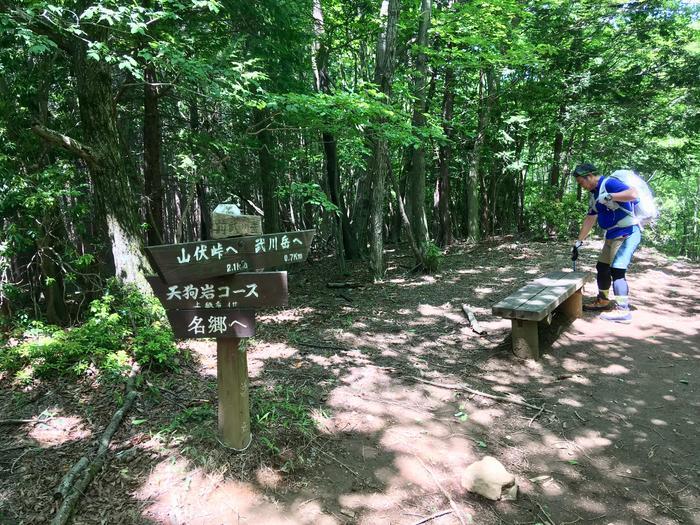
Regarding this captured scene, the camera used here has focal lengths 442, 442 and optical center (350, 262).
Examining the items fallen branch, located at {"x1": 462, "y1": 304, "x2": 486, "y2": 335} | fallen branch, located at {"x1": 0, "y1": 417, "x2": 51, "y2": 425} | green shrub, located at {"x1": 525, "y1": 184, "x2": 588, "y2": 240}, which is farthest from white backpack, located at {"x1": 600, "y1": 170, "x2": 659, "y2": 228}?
green shrub, located at {"x1": 525, "y1": 184, "x2": 588, "y2": 240}

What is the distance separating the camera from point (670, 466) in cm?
293

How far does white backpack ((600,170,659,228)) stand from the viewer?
204 inches

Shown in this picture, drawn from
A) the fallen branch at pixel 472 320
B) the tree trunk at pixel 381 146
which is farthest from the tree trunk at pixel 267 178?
the fallen branch at pixel 472 320

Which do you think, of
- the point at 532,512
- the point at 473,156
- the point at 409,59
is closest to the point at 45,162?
the point at 532,512

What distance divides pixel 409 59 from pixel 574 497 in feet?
42.3

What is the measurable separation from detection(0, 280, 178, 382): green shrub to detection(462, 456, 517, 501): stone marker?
2823mm

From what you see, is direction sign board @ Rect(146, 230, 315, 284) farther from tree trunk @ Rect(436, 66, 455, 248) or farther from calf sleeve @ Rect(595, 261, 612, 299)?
tree trunk @ Rect(436, 66, 455, 248)

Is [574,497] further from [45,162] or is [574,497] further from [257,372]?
[45,162]

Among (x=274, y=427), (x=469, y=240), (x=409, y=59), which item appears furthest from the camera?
(x=469, y=240)

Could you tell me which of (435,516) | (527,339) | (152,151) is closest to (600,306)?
(527,339)

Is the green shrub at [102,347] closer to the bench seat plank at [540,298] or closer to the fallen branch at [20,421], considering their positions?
the fallen branch at [20,421]

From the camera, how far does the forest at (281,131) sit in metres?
4.60

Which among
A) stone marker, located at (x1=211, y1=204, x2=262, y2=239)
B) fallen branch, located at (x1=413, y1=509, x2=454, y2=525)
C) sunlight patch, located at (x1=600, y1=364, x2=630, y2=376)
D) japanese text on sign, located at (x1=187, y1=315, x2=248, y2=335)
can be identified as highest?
stone marker, located at (x1=211, y1=204, x2=262, y2=239)

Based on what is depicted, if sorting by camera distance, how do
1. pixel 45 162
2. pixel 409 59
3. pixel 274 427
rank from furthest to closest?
pixel 409 59, pixel 45 162, pixel 274 427
